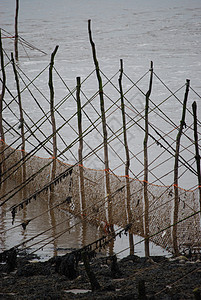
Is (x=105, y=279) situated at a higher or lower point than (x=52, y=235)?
lower

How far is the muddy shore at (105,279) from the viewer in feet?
8.92

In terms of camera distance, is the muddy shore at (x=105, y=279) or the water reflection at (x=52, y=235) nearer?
the muddy shore at (x=105, y=279)

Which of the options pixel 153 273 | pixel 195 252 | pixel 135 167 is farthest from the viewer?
pixel 135 167

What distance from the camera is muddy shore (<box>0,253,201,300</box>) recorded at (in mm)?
2719

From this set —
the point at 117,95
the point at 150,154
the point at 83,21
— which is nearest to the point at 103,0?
the point at 83,21

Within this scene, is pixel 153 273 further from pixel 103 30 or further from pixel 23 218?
pixel 103 30

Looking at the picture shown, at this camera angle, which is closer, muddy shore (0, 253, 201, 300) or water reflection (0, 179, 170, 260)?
muddy shore (0, 253, 201, 300)

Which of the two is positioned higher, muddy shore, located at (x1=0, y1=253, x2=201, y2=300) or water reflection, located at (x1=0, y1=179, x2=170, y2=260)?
water reflection, located at (x1=0, y1=179, x2=170, y2=260)

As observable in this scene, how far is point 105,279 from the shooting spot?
10.5 ft

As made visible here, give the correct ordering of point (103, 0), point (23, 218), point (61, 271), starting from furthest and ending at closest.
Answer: point (103, 0) → point (23, 218) → point (61, 271)

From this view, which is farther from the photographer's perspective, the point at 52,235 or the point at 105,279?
the point at 52,235

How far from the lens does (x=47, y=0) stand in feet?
64.1

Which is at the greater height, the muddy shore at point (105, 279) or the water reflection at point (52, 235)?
the water reflection at point (52, 235)

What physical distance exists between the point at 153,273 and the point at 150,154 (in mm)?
4642
